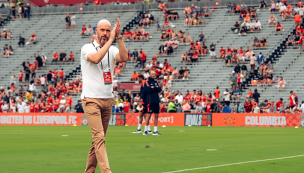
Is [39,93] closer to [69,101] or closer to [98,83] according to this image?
[69,101]

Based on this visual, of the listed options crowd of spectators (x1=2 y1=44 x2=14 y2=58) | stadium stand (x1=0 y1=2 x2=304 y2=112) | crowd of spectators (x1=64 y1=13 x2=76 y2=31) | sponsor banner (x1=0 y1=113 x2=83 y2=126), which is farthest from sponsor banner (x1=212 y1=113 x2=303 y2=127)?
crowd of spectators (x1=2 y1=44 x2=14 y2=58)

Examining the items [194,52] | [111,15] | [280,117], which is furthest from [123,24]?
[280,117]

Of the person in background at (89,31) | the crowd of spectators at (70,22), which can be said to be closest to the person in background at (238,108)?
the person in background at (89,31)

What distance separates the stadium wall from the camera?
93.9 feet

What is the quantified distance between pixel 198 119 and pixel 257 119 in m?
3.73

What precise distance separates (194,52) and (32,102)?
45.4 ft

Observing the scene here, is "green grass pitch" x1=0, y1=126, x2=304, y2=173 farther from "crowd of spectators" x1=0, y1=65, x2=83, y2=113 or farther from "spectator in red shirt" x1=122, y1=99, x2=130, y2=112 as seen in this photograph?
"crowd of spectators" x1=0, y1=65, x2=83, y2=113

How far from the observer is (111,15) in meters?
49.7

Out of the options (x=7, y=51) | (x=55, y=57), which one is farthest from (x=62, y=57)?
(x=7, y=51)

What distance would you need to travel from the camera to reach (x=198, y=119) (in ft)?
100

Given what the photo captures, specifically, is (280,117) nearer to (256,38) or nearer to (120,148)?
(256,38)

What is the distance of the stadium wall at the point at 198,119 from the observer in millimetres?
28609

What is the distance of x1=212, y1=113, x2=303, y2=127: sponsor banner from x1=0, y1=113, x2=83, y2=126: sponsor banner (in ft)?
31.5

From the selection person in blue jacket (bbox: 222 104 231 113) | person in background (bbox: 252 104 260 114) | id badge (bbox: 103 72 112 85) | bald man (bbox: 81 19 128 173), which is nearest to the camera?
bald man (bbox: 81 19 128 173)
